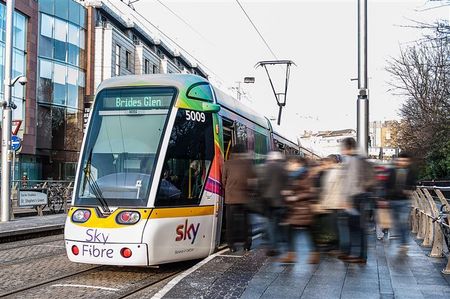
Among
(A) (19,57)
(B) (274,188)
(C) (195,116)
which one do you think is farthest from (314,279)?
(A) (19,57)

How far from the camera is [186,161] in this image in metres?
9.08

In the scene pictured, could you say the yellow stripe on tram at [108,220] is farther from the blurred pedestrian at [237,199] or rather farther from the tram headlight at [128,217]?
the blurred pedestrian at [237,199]

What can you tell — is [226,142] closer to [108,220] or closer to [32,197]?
[108,220]

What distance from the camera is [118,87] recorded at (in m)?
9.25

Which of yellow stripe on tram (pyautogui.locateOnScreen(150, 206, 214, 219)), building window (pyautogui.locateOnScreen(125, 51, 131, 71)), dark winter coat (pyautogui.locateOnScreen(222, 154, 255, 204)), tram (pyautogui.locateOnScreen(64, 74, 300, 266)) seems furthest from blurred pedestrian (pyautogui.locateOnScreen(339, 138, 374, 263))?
building window (pyautogui.locateOnScreen(125, 51, 131, 71))

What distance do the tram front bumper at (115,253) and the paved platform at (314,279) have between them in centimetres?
86

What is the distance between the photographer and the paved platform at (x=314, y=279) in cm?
666

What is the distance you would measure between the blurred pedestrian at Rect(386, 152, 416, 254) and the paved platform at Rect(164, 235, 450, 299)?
37.9 inches

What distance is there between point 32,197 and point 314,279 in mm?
15068

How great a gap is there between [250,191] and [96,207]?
11.0ft

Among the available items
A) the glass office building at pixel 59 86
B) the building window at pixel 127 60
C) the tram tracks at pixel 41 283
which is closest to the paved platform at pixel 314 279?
the tram tracks at pixel 41 283

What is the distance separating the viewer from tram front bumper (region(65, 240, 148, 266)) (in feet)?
26.4

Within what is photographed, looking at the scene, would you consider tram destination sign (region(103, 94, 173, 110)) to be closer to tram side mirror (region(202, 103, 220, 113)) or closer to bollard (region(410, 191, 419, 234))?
tram side mirror (region(202, 103, 220, 113))

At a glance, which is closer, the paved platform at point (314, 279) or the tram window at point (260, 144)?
the paved platform at point (314, 279)
